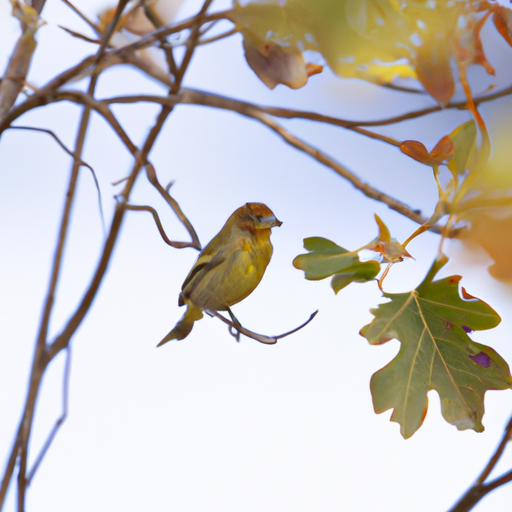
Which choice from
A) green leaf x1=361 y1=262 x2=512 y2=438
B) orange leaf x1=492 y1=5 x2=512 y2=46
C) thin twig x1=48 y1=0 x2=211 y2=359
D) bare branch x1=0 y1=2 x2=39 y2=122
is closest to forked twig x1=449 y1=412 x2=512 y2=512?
green leaf x1=361 y1=262 x2=512 y2=438

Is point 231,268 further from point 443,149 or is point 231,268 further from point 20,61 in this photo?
point 20,61

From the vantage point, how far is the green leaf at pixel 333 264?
38cm

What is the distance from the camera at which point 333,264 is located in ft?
1.28

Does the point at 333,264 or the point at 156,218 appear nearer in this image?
the point at 333,264

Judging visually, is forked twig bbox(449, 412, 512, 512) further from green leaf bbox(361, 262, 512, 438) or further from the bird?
the bird

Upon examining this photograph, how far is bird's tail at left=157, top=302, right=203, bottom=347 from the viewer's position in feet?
1.49

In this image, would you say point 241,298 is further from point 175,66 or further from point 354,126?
point 175,66

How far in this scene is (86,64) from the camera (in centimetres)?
63

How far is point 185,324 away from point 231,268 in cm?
6

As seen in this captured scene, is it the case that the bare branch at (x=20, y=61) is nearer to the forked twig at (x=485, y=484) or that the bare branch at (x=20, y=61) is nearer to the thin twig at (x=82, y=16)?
the thin twig at (x=82, y=16)

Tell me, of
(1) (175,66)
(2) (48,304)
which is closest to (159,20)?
(1) (175,66)

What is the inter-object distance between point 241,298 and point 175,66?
0.34 meters

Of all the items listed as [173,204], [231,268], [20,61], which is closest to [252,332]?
[231,268]

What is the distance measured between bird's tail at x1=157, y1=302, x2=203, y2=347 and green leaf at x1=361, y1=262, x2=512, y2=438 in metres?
0.14
